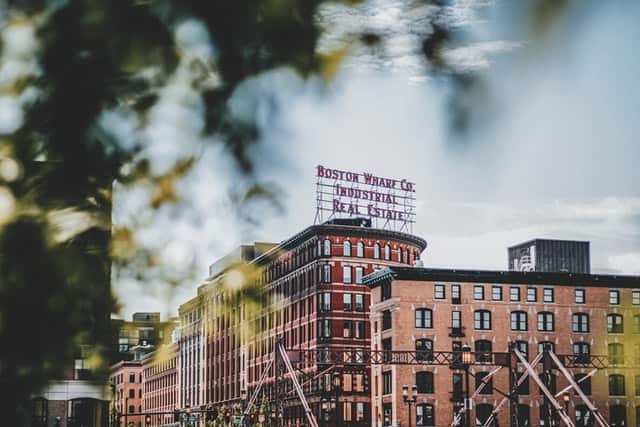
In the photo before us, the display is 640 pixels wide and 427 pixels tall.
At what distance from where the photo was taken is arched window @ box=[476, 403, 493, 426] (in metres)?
94.9

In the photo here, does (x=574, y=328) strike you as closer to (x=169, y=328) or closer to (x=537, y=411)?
(x=537, y=411)

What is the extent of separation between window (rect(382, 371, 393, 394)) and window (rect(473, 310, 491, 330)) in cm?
918

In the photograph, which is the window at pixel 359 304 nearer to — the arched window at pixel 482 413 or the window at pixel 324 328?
the window at pixel 324 328

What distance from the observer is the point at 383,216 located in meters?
118

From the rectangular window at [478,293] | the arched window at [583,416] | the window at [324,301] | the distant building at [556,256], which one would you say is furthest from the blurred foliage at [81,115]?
the distant building at [556,256]

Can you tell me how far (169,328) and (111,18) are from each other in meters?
1.51

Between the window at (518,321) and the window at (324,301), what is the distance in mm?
20103

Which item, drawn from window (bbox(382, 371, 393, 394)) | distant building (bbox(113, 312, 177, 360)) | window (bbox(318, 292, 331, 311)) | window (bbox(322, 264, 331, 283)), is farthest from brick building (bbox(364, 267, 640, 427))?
distant building (bbox(113, 312, 177, 360))

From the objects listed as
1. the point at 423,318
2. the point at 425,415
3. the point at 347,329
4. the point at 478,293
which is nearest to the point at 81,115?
the point at 425,415

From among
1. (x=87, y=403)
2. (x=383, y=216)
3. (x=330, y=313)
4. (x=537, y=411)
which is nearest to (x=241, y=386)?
(x=330, y=313)

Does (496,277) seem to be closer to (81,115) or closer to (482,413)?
(482,413)

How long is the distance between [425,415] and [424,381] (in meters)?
3.04

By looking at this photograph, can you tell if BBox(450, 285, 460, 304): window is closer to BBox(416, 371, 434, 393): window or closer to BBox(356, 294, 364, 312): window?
BBox(416, 371, 434, 393): window

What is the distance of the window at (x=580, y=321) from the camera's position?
327 ft
